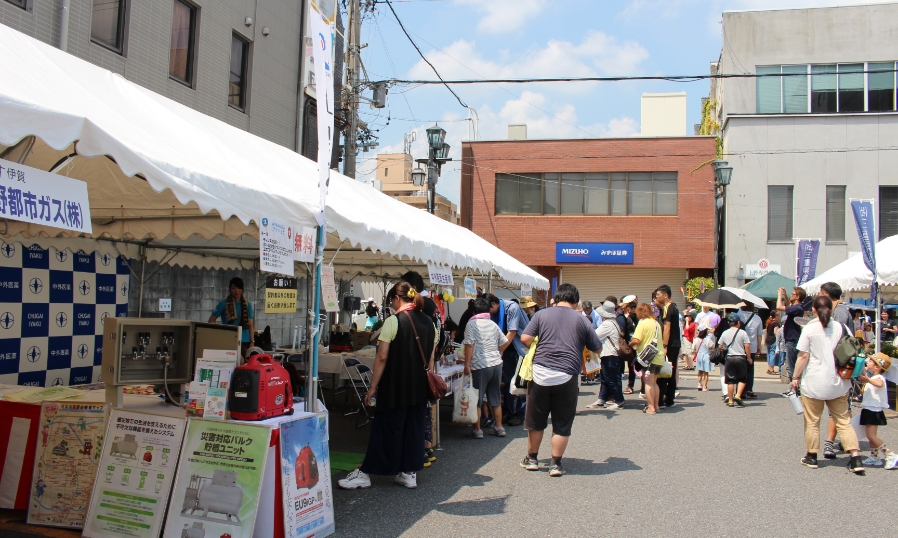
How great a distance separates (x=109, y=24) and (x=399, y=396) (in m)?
8.33

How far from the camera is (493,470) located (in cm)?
714

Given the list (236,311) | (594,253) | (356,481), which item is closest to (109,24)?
(236,311)

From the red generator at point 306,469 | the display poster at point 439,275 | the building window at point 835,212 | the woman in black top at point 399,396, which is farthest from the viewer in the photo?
the building window at point 835,212

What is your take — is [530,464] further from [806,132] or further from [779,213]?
[806,132]

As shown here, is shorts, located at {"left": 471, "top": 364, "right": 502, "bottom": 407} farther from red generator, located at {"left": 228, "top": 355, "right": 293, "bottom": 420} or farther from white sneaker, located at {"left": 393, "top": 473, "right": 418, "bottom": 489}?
red generator, located at {"left": 228, "top": 355, "right": 293, "bottom": 420}

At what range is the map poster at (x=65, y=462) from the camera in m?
4.93

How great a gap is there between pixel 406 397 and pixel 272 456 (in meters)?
1.70

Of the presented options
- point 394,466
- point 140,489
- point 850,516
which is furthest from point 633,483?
point 140,489

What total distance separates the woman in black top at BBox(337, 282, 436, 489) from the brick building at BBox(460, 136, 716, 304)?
73.9 ft

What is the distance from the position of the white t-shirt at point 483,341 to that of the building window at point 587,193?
20.5 m

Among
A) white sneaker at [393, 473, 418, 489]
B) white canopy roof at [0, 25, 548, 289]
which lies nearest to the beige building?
white canopy roof at [0, 25, 548, 289]

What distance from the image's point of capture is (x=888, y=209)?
2488 cm

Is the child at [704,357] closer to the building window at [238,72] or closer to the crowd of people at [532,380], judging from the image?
the crowd of people at [532,380]

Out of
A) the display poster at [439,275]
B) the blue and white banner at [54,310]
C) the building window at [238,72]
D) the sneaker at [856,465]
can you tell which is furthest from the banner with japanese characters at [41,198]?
the building window at [238,72]
